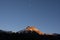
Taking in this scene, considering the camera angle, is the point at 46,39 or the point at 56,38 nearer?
the point at 46,39

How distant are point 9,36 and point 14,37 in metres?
2.07

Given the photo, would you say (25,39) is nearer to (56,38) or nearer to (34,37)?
(34,37)

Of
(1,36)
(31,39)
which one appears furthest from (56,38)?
(1,36)

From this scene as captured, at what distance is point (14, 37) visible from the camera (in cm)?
5394

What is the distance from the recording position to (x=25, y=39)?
5447cm

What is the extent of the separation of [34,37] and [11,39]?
8.69 meters

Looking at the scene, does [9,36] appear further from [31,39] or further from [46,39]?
[46,39]

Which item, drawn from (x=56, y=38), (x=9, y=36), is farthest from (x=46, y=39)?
(x=9, y=36)

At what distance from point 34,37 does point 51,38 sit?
8910 millimetres

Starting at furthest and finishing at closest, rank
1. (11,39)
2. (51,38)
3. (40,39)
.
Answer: (51,38) → (40,39) → (11,39)

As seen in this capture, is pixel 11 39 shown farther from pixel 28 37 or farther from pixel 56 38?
pixel 56 38

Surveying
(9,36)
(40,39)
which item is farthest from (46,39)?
(9,36)

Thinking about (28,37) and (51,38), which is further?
(51,38)

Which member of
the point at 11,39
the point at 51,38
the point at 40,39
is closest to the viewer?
the point at 11,39
